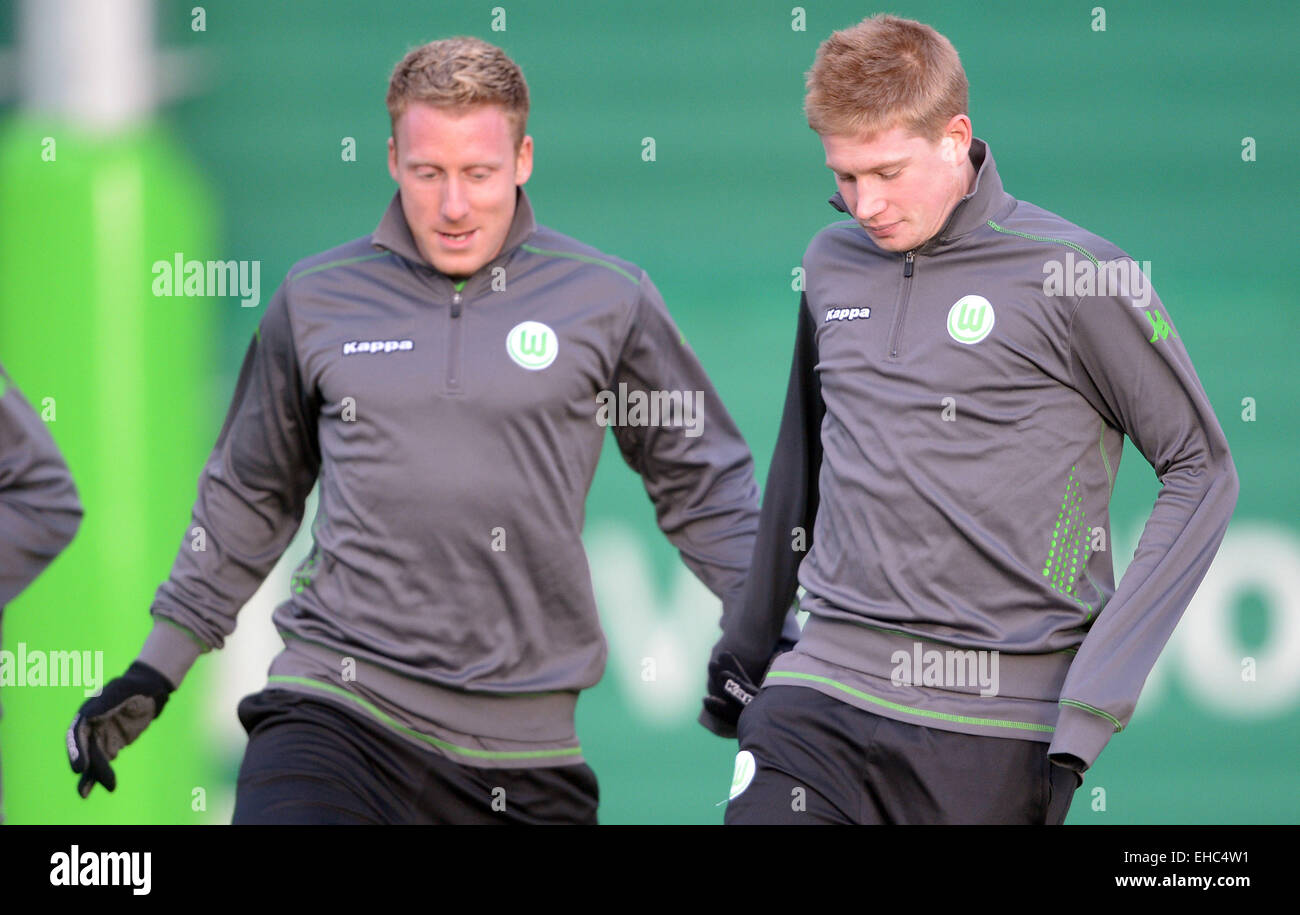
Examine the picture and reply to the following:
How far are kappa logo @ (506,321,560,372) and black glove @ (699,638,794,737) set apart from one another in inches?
27.8

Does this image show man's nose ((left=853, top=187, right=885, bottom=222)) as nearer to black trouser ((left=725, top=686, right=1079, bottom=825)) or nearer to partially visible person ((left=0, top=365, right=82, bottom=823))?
black trouser ((left=725, top=686, right=1079, bottom=825))

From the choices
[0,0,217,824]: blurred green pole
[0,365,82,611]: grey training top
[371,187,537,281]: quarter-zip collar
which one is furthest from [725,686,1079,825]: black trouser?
[0,0,217,824]: blurred green pole

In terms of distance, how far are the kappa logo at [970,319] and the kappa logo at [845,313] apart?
7.0 inches

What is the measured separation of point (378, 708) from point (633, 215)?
3.18m

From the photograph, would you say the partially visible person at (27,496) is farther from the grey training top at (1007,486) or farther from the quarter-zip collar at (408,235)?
the grey training top at (1007,486)

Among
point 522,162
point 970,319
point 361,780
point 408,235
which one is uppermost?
point 522,162

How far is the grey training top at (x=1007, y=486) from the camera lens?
3652mm

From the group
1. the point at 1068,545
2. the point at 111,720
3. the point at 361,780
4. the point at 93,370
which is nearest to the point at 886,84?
the point at 1068,545

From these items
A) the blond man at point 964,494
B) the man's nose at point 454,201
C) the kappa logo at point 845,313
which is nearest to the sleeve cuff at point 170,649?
the man's nose at point 454,201

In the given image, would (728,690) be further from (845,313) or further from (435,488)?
(845,313)

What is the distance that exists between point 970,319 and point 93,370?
142 inches

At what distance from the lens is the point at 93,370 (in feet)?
21.3

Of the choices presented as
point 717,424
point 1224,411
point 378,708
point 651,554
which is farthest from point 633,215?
point 378,708

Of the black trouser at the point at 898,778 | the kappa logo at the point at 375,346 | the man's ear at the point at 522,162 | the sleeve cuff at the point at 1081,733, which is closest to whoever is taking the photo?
the sleeve cuff at the point at 1081,733
